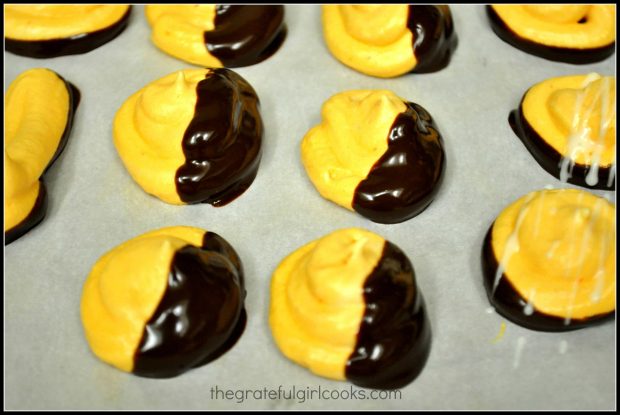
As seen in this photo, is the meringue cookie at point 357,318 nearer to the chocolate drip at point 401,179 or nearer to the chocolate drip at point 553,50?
the chocolate drip at point 401,179

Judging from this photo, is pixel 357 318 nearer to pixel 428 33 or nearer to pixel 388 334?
pixel 388 334

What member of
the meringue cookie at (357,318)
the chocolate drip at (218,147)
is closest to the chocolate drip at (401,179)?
the meringue cookie at (357,318)

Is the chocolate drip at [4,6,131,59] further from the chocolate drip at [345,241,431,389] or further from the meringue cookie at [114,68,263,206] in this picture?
the chocolate drip at [345,241,431,389]

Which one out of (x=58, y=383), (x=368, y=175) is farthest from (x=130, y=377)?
(x=368, y=175)

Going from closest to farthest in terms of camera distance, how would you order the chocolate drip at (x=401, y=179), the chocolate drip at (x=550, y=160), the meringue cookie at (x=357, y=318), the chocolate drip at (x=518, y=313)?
1. the meringue cookie at (x=357, y=318)
2. the chocolate drip at (x=518, y=313)
3. the chocolate drip at (x=401, y=179)
4. the chocolate drip at (x=550, y=160)

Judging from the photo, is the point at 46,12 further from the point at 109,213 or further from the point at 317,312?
the point at 317,312

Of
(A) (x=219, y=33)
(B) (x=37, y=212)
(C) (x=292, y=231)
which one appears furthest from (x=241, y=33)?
(B) (x=37, y=212)
